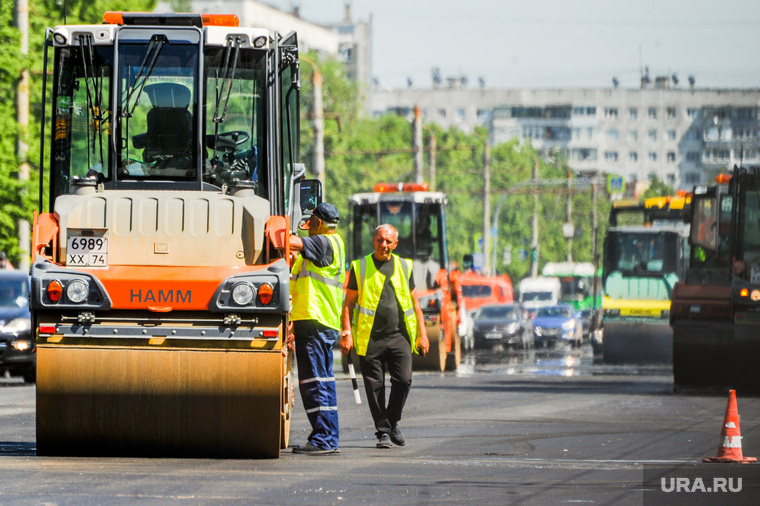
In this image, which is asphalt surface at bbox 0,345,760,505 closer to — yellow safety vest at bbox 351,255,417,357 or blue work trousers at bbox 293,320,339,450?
blue work trousers at bbox 293,320,339,450

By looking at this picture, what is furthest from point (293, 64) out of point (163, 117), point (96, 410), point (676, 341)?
point (676, 341)

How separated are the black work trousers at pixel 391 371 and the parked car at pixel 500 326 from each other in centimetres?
2925

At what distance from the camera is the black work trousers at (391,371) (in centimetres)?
1262

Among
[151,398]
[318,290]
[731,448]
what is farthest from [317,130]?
[151,398]

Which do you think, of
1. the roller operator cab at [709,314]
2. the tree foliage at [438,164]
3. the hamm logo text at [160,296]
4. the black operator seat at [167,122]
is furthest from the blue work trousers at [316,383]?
the tree foliage at [438,164]

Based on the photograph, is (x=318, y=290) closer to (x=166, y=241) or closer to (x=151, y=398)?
(x=166, y=241)

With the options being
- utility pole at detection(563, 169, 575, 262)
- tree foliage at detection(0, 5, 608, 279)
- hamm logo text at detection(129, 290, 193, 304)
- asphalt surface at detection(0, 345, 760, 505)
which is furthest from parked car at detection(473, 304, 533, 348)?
utility pole at detection(563, 169, 575, 262)

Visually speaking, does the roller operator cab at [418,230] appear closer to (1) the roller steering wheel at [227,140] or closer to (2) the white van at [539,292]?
(1) the roller steering wheel at [227,140]

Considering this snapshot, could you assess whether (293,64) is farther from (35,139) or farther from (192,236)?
(35,139)

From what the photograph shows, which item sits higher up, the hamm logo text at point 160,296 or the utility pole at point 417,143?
the utility pole at point 417,143

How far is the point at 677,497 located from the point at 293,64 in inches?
192

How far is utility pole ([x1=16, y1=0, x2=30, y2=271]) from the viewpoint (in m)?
28.2

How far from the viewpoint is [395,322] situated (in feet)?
41.7

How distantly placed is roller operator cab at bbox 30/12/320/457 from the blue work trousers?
0.68 ft
